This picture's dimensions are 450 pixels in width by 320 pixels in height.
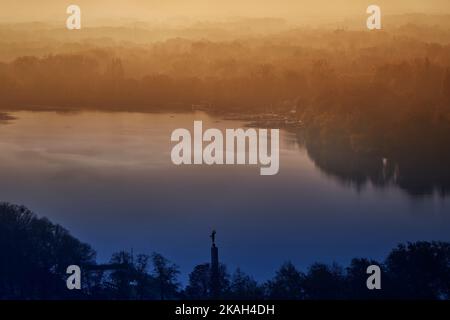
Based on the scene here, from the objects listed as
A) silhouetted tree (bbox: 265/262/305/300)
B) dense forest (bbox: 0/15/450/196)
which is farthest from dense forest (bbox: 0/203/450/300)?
dense forest (bbox: 0/15/450/196)

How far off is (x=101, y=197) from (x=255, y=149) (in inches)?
45.9

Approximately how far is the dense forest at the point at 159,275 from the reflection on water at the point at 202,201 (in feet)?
0.24

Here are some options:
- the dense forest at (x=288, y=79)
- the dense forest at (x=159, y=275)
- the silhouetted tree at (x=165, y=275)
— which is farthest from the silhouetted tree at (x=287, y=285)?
the dense forest at (x=288, y=79)

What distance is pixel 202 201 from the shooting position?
557 centimetres

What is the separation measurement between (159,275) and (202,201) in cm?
61

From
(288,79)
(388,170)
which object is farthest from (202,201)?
(388,170)

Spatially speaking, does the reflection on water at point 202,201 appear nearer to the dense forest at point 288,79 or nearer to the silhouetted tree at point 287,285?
the silhouetted tree at point 287,285

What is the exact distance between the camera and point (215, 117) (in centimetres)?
568

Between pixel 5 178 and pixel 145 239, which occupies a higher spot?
pixel 5 178

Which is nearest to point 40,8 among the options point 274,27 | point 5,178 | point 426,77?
point 5,178
